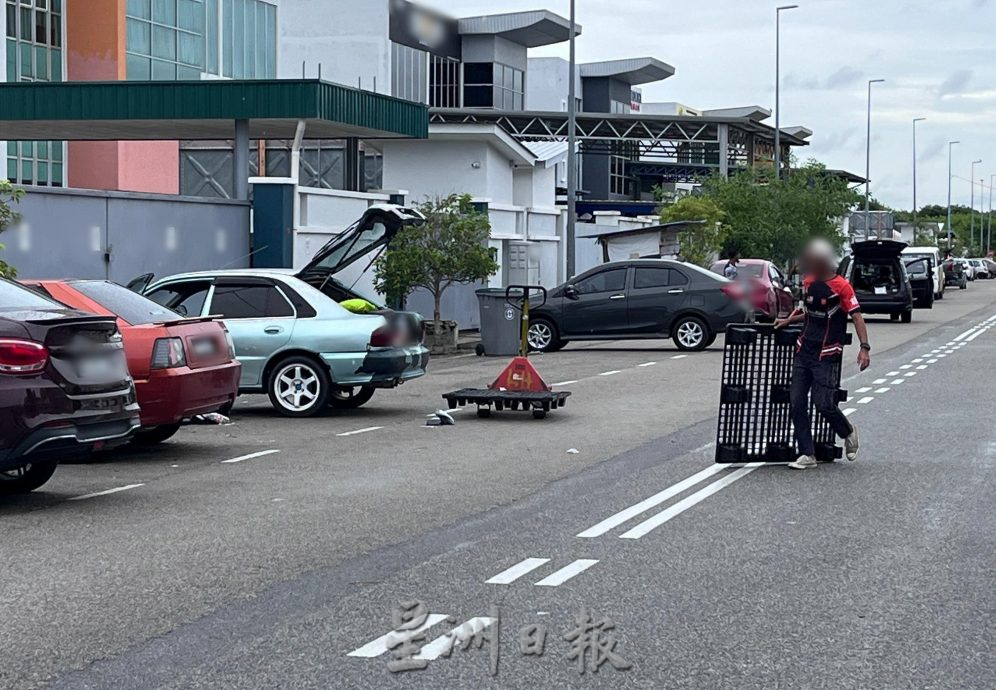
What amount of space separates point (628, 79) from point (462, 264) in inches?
2820

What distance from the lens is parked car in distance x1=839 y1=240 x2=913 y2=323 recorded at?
126ft

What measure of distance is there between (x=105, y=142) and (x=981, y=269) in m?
75.4

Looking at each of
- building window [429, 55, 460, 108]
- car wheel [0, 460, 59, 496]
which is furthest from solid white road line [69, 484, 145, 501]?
building window [429, 55, 460, 108]

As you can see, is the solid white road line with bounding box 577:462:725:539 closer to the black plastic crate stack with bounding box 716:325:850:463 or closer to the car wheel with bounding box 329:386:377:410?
the black plastic crate stack with bounding box 716:325:850:463

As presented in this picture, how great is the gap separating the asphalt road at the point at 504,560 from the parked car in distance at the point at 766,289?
521 inches

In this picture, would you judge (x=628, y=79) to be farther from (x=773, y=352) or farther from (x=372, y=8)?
(x=773, y=352)

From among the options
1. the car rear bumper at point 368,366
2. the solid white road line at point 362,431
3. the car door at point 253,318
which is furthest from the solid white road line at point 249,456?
the car door at point 253,318

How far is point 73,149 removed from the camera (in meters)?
44.1

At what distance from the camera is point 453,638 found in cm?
653

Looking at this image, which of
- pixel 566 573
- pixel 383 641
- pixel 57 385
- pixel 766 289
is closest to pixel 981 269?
pixel 766 289

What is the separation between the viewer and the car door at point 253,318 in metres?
15.9

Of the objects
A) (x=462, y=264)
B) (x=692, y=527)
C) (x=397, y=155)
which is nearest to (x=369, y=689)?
(x=692, y=527)

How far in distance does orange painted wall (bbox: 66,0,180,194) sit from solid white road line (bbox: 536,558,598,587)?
37317mm

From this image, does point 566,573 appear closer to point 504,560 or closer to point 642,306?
point 504,560
